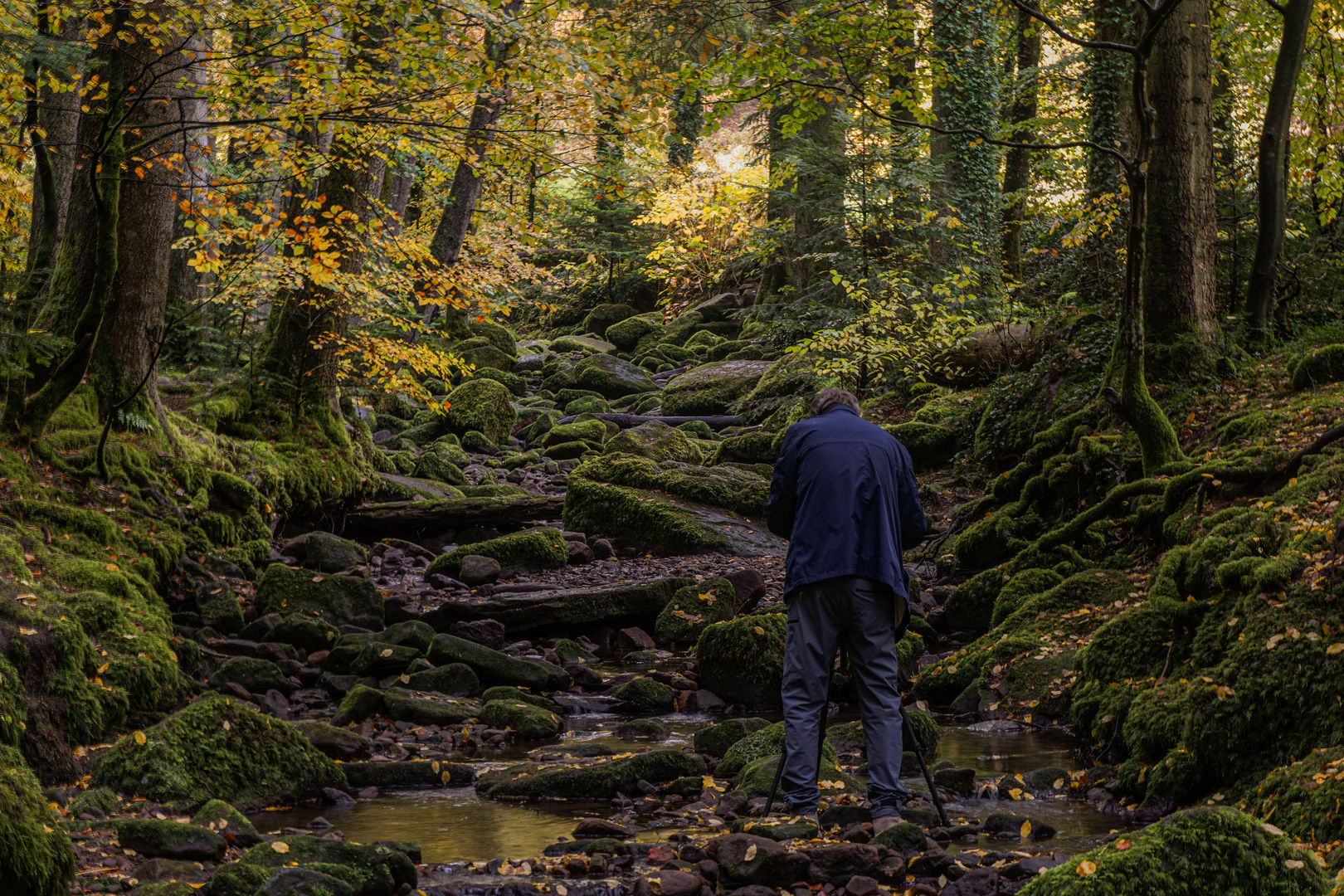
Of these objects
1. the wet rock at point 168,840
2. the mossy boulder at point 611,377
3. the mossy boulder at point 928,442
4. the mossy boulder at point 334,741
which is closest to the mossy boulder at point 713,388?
the mossy boulder at point 611,377

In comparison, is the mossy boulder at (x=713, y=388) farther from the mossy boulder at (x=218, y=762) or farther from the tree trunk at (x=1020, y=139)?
the mossy boulder at (x=218, y=762)

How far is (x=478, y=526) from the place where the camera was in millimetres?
13820

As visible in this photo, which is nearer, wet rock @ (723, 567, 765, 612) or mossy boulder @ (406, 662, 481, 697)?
mossy boulder @ (406, 662, 481, 697)

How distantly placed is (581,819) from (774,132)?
18044 mm

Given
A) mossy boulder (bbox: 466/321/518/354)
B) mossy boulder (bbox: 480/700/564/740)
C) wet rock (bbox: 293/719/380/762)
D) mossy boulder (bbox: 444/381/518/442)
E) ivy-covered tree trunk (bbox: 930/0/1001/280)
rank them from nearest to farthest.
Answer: wet rock (bbox: 293/719/380/762), mossy boulder (bbox: 480/700/564/740), ivy-covered tree trunk (bbox: 930/0/1001/280), mossy boulder (bbox: 444/381/518/442), mossy boulder (bbox: 466/321/518/354)

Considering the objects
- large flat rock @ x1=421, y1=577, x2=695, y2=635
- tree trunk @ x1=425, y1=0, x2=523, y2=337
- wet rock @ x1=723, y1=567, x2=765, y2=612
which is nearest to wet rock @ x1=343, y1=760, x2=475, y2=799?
large flat rock @ x1=421, y1=577, x2=695, y2=635

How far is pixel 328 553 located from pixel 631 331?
2024 cm

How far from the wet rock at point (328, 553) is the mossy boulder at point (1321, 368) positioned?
9828 mm

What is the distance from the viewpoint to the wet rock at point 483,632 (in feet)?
30.6

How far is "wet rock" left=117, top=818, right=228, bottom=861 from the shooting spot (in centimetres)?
411

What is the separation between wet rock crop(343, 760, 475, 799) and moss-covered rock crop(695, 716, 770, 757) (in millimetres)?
1535

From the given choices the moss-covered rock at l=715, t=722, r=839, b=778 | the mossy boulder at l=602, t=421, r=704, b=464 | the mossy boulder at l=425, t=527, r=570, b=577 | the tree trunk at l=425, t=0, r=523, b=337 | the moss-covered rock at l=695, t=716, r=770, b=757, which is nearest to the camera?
the moss-covered rock at l=715, t=722, r=839, b=778

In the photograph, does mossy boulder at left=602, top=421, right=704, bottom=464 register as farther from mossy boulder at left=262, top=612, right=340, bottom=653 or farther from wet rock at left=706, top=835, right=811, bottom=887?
wet rock at left=706, top=835, right=811, bottom=887

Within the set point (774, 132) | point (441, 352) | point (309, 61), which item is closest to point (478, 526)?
point (441, 352)
